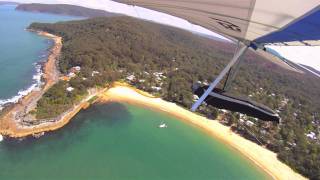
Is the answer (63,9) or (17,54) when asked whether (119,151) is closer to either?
(17,54)

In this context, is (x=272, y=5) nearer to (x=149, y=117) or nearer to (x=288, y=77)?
(x=149, y=117)

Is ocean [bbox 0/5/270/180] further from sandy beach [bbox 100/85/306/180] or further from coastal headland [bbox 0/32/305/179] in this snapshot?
sandy beach [bbox 100/85/306/180]

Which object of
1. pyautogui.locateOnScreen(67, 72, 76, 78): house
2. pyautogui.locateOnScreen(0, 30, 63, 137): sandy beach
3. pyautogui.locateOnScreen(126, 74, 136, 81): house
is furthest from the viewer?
pyautogui.locateOnScreen(126, 74, 136, 81): house

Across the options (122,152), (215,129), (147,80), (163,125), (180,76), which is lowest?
(122,152)

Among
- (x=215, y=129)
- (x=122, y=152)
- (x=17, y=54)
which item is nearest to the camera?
(x=122, y=152)

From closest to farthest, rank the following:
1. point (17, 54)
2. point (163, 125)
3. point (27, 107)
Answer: point (27, 107)
point (163, 125)
point (17, 54)

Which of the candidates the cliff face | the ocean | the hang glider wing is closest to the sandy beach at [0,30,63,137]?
the ocean

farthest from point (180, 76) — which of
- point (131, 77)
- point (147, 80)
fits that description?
point (131, 77)
